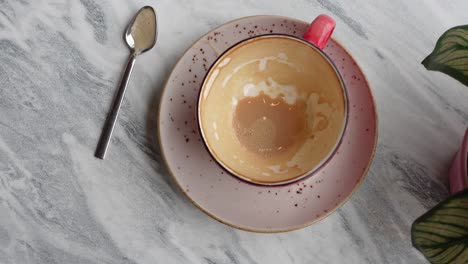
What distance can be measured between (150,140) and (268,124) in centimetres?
18

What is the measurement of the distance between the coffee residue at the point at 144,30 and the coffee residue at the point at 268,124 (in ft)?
0.56

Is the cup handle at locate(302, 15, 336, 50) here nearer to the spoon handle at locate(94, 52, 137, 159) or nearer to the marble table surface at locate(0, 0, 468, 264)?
the marble table surface at locate(0, 0, 468, 264)

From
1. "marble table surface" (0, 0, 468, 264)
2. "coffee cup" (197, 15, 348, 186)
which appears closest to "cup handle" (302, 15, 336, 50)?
"coffee cup" (197, 15, 348, 186)

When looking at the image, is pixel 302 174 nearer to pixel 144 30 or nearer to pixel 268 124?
pixel 268 124

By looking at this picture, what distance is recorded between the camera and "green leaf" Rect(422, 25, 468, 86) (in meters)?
0.62

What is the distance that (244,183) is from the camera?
2.55 ft

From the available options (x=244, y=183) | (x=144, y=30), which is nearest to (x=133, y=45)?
(x=144, y=30)

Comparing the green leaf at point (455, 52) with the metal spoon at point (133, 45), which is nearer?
the green leaf at point (455, 52)

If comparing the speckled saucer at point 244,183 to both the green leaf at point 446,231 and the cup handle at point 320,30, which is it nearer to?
the cup handle at point 320,30

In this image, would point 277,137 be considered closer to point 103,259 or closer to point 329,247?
point 329,247

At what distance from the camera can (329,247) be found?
824 millimetres

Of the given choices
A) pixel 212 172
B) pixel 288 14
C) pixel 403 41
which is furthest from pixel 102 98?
pixel 403 41

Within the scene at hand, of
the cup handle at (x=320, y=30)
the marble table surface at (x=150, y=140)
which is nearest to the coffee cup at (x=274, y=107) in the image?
the cup handle at (x=320, y=30)

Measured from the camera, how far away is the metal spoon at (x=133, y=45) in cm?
84
